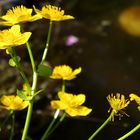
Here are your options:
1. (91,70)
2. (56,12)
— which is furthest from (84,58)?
(56,12)

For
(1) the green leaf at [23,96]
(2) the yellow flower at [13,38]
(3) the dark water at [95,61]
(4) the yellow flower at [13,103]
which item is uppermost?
(2) the yellow flower at [13,38]

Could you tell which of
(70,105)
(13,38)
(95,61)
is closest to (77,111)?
(70,105)

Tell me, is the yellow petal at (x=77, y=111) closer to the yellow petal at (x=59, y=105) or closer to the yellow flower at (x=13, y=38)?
the yellow petal at (x=59, y=105)

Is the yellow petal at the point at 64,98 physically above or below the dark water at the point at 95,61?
above

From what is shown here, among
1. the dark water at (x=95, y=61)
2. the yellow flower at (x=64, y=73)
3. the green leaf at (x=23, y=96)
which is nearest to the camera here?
the green leaf at (x=23, y=96)

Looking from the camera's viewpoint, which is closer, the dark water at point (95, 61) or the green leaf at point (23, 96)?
the green leaf at point (23, 96)

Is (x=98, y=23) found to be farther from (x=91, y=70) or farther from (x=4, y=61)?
(x=4, y=61)

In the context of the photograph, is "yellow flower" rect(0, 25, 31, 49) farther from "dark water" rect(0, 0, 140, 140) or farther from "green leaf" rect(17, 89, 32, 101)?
"dark water" rect(0, 0, 140, 140)

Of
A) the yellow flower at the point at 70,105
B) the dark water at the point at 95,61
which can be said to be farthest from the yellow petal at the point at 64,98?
the dark water at the point at 95,61
